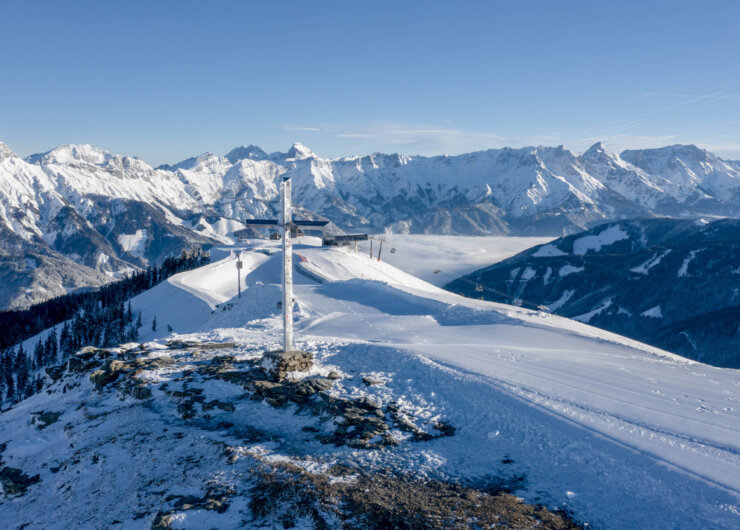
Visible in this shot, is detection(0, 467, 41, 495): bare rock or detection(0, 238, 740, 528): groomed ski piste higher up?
detection(0, 238, 740, 528): groomed ski piste

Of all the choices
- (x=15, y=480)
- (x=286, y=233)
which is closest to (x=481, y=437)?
(x=286, y=233)

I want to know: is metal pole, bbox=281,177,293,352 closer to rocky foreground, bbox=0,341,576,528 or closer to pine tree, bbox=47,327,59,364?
rocky foreground, bbox=0,341,576,528

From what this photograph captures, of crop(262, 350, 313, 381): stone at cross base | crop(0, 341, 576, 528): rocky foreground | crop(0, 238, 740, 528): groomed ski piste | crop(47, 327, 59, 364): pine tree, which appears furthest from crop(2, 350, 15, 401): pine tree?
crop(262, 350, 313, 381): stone at cross base

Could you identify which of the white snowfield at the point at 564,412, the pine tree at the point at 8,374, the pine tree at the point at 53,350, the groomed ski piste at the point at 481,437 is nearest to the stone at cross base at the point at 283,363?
the groomed ski piste at the point at 481,437

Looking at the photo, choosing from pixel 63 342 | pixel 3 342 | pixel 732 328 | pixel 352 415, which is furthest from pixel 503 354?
pixel 3 342

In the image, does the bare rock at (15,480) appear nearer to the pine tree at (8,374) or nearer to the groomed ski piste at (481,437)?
the groomed ski piste at (481,437)

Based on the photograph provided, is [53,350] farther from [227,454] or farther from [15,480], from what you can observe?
[227,454]
